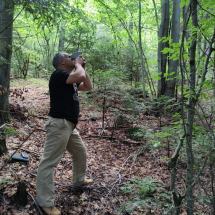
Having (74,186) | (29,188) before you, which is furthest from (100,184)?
(29,188)

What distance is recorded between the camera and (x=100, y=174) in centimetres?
375

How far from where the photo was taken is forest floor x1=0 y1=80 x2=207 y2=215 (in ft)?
8.52

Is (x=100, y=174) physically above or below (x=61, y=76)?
below

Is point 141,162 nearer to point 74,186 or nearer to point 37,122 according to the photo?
point 74,186

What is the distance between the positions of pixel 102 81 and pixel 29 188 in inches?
141

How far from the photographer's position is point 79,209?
269 centimetres

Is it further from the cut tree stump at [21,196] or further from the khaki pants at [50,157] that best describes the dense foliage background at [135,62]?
the cut tree stump at [21,196]

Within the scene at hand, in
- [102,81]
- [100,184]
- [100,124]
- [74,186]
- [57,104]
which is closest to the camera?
[57,104]

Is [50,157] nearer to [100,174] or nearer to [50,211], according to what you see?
[50,211]

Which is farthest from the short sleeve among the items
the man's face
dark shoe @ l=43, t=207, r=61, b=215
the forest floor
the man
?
dark shoe @ l=43, t=207, r=61, b=215

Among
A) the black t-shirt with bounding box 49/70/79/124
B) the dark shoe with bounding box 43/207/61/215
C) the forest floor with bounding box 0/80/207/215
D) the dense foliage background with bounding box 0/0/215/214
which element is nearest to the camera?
the dark shoe with bounding box 43/207/61/215

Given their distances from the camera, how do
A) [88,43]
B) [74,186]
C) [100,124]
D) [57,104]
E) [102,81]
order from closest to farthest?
[57,104]
[74,186]
[102,81]
[100,124]
[88,43]

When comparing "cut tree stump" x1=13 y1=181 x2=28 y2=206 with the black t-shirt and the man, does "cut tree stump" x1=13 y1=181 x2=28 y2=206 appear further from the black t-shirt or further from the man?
the black t-shirt

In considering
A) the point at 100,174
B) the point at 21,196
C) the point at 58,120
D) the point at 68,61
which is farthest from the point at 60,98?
the point at 100,174
